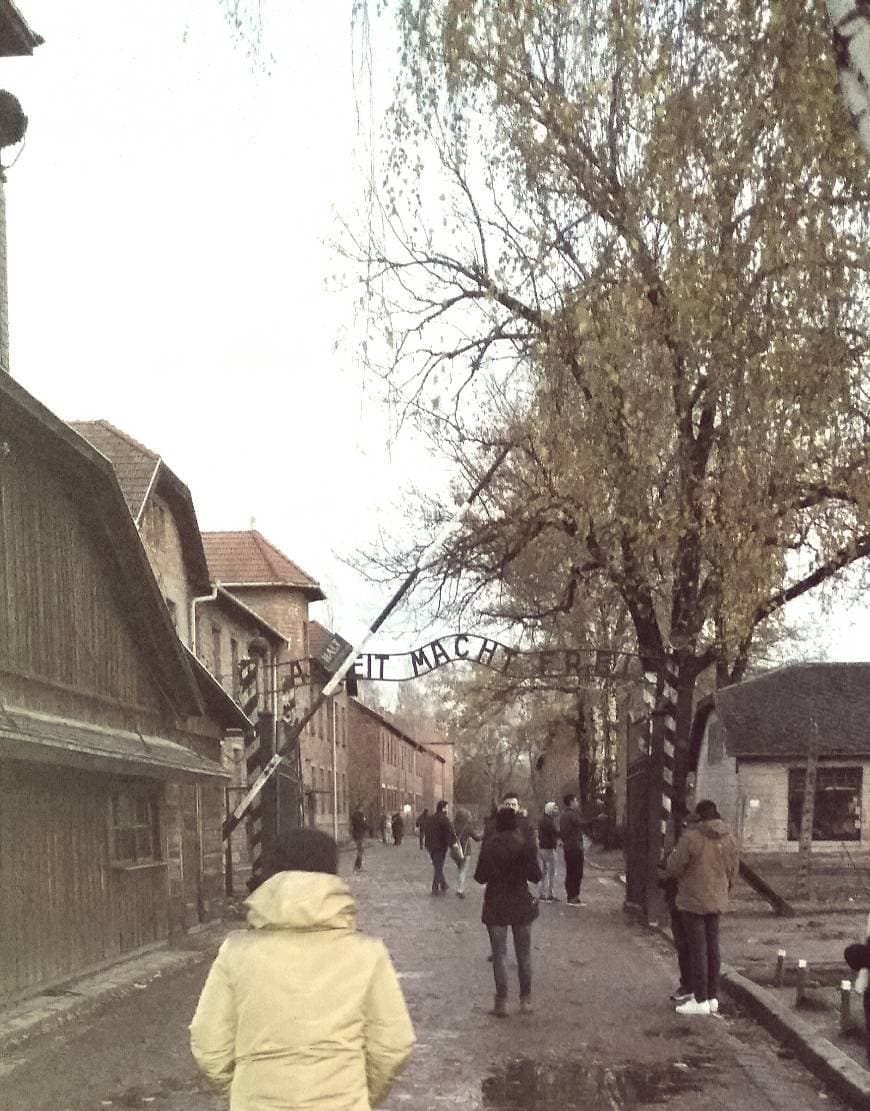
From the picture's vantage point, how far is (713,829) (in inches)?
446

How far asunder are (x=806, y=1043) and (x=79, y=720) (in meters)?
8.97

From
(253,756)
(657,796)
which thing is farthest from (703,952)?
(253,756)

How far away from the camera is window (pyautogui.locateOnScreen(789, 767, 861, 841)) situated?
34.0 meters

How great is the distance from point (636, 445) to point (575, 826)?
883 centimetres

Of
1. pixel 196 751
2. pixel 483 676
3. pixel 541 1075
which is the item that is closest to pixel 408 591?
pixel 196 751

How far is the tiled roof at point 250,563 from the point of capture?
4931 centimetres

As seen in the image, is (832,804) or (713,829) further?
(832,804)

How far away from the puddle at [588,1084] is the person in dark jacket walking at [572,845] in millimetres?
13793

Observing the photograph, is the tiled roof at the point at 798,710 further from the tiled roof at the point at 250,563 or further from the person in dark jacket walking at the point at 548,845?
the tiled roof at the point at 250,563

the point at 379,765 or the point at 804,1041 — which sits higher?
the point at 804,1041

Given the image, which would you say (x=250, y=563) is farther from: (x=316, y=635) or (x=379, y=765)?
(x=379, y=765)

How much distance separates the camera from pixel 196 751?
72.3 ft

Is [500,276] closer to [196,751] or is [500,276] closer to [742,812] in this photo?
[196,751]

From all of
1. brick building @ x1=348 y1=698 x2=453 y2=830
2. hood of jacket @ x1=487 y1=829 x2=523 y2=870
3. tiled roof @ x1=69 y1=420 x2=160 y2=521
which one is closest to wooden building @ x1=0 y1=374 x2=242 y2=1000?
hood of jacket @ x1=487 y1=829 x2=523 y2=870
